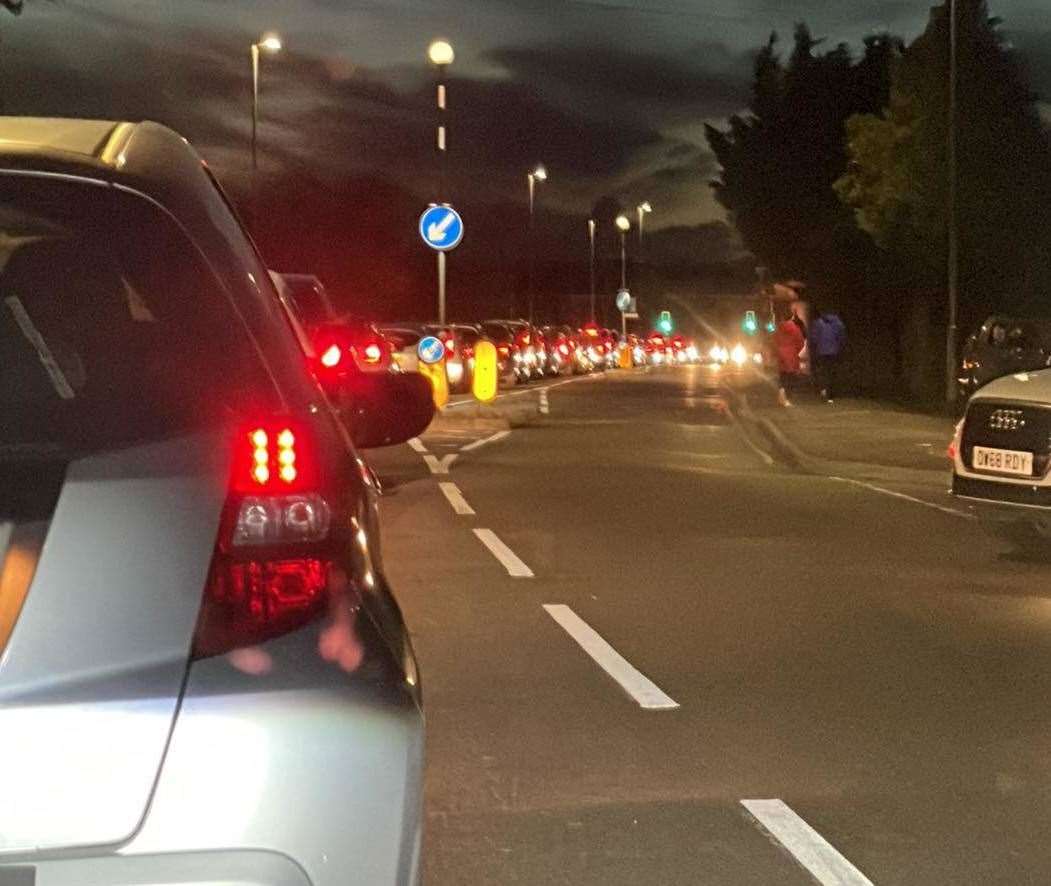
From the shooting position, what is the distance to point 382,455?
62.8 feet

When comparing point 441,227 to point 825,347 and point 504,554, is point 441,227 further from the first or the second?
point 504,554

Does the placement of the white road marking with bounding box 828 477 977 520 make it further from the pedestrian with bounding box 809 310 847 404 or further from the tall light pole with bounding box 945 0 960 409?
the pedestrian with bounding box 809 310 847 404

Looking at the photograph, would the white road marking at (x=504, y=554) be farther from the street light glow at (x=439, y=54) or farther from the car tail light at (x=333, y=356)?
the street light glow at (x=439, y=54)

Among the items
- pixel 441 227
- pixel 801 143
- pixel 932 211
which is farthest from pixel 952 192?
pixel 801 143

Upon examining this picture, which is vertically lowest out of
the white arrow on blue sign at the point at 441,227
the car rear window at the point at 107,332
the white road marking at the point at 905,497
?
the white road marking at the point at 905,497

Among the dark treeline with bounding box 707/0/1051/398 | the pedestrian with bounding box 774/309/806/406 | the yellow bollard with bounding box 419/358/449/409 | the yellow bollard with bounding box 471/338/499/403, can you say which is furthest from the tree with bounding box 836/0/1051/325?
the yellow bollard with bounding box 419/358/449/409

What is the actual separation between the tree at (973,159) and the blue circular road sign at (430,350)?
29.5 ft

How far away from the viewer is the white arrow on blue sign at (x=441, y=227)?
84.4 feet

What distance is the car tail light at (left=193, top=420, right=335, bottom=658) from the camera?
2.78m

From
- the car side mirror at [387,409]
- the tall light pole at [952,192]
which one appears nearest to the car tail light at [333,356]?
the car side mirror at [387,409]

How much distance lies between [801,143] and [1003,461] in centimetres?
4190

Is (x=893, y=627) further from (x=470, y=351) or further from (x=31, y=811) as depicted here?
(x=470, y=351)

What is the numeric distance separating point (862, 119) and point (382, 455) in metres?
17.9

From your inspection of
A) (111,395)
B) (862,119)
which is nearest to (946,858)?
(111,395)
